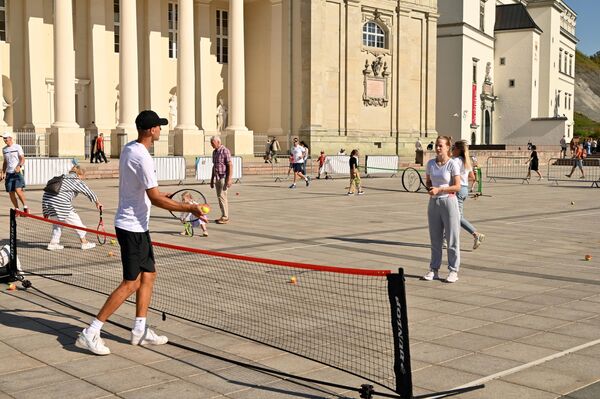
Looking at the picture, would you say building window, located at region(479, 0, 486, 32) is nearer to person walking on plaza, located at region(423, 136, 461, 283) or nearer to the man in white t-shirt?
person walking on plaza, located at region(423, 136, 461, 283)

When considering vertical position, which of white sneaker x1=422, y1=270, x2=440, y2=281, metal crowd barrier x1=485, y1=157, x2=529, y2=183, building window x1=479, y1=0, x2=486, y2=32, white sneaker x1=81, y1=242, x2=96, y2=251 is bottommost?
white sneaker x1=422, y1=270, x2=440, y2=281

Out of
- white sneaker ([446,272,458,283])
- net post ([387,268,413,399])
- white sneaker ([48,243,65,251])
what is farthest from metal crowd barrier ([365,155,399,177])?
net post ([387,268,413,399])

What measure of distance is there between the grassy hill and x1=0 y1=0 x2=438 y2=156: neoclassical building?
76.1 meters

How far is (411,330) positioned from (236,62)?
3570 cm

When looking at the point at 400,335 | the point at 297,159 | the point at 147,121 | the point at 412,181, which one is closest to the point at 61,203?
the point at 147,121

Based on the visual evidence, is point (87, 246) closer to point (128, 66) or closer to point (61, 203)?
point (61, 203)

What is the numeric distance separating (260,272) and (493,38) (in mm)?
70632

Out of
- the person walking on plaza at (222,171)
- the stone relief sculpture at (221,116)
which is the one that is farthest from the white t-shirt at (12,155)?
the stone relief sculpture at (221,116)

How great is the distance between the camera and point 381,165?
125 feet

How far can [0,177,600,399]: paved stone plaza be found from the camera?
19.0 feet

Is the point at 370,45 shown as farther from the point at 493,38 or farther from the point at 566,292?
the point at 566,292

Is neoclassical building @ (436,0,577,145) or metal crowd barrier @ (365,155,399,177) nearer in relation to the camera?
metal crowd barrier @ (365,155,399,177)

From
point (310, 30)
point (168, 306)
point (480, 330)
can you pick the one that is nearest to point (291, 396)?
point (480, 330)

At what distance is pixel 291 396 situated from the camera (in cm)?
554
